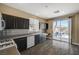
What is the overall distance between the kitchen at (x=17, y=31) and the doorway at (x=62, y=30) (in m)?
0.27

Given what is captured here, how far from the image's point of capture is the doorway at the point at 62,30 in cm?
200

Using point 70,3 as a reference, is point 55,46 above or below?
below

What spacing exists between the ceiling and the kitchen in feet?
0.36

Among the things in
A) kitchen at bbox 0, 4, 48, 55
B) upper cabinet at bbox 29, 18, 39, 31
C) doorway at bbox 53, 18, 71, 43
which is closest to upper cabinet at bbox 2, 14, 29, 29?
kitchen at bbox 0, 4, 48, 55

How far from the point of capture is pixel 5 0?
1.83 meters

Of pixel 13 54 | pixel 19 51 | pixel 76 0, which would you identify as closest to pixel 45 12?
pixel 76 0

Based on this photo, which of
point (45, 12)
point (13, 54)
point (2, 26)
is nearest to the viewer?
point (2, 26)

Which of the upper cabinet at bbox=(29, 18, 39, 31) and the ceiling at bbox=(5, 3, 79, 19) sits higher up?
the ceiling at bbox=(5, 3, 79, 19)

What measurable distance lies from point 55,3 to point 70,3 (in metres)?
0.32

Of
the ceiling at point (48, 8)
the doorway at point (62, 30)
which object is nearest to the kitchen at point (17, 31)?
the ceiling at point (48, 8)

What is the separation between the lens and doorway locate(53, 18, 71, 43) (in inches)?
78.7

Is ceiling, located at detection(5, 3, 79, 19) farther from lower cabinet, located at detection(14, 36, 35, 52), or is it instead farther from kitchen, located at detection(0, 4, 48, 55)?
lower cabinet, located at detection(14, 36, 35, 52)

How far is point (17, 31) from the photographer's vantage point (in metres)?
1.92

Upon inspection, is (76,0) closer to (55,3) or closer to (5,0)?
(55,3)
